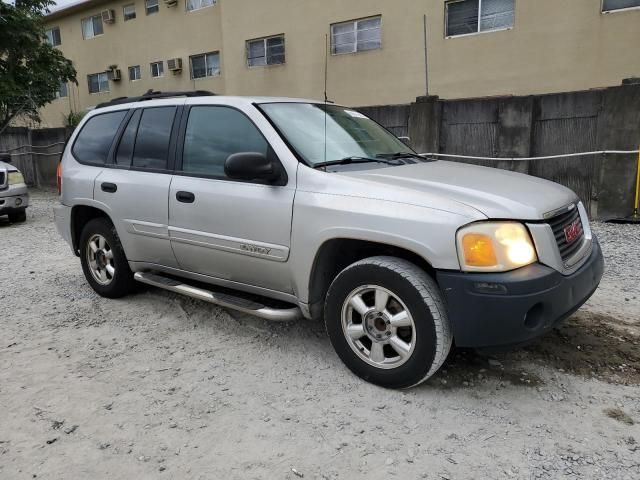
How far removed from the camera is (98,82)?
22.3 meters

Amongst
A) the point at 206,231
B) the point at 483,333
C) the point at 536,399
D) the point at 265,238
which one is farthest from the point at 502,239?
the point at 206,231

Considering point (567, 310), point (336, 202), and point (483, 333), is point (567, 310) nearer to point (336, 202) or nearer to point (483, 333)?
point (483, 333)

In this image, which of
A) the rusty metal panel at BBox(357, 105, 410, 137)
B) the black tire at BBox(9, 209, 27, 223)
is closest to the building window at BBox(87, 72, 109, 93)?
the black tire at BBox(9, 209, 27, 223)

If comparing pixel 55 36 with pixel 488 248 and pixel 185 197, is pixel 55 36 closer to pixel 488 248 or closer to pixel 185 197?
pixel 185 197

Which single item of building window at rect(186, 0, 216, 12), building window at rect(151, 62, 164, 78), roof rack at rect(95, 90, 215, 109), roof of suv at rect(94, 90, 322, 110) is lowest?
roof of suv at rect(94, 90, 322, 110)

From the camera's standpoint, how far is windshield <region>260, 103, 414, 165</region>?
11.2ft

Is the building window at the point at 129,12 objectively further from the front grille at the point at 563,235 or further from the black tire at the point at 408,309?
the front grille at the point at 563,235

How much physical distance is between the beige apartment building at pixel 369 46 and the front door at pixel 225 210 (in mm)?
3812

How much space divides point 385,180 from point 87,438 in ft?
7.02

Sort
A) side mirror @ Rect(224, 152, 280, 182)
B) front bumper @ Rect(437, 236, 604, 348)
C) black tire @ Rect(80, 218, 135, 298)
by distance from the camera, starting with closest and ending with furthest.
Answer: front bumper @ Rect(437, 236, 604, 348) < side mirror @ Rect(224, 152, 280, 182) < black tire @ Rect(80, 218, 135, 298)

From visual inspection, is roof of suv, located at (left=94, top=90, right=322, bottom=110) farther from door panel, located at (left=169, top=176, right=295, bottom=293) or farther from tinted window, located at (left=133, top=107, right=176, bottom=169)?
door panel, located at (left=169, top=176, right=295, bottom=293)

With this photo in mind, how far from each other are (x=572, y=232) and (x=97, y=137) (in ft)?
13.1

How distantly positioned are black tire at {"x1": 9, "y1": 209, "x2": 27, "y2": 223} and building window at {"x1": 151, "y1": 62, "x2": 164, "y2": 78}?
11.5m

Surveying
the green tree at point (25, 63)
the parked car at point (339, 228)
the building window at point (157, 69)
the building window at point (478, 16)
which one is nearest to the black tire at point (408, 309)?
the parked car at point (339, 228)
